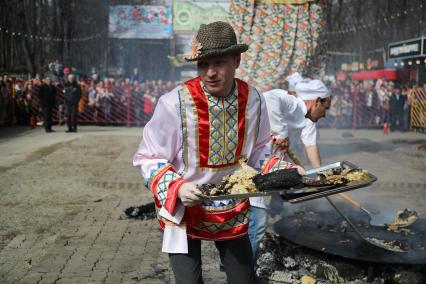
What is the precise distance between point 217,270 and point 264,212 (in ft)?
2.78

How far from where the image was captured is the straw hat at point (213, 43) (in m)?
2.75

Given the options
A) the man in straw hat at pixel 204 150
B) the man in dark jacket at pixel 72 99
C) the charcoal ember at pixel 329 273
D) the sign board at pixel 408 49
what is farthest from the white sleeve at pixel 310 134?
the sign board at pixel 408 49

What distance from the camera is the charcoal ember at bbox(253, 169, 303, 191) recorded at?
8.18ft

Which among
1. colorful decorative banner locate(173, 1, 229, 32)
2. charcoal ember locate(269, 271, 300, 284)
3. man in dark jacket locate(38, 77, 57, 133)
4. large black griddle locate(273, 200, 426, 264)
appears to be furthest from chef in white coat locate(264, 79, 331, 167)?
colorful decorative banner locate(173, 1, 229, 32)

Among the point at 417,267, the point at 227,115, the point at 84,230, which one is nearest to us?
the point at 227,115

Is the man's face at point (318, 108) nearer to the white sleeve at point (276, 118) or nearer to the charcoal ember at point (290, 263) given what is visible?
the white sleeve at point (276, 118)

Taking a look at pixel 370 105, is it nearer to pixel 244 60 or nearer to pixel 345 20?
pixel 244 60

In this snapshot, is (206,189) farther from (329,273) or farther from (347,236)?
(347,236)

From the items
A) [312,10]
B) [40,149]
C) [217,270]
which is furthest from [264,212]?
[40,149]

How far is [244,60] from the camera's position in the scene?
960cm

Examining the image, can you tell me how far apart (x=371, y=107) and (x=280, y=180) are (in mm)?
19305

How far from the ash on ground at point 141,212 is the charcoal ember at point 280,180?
4.40 m

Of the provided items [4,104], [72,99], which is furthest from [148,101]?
[4,104]

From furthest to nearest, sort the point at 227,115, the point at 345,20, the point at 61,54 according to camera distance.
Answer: the point at 345,20 < the point at 61,54 < the point at 227,115
